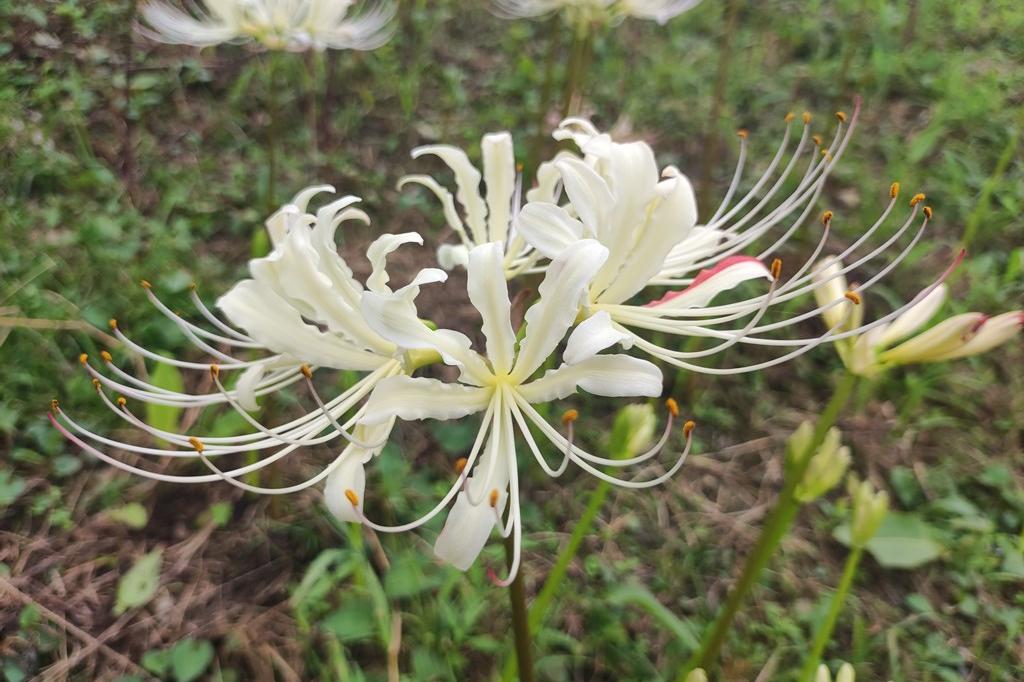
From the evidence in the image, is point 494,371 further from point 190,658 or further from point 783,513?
point 190,658

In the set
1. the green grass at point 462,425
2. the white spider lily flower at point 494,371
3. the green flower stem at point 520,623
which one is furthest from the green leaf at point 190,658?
the white spider lily flower at point 494,371

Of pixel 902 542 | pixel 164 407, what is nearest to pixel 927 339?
pixel 902 542

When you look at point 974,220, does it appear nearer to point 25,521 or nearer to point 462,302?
point 462,302

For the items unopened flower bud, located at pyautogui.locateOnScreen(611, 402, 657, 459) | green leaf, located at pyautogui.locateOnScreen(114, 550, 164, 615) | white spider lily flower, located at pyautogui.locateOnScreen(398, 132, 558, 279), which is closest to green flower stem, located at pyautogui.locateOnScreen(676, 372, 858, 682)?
unopened flower bud, located at pyautogui.locateOnScreen(611, 402, 657, 459)

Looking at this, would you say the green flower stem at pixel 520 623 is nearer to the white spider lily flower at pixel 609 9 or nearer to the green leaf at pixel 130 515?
the green leaf at pixel 130 515

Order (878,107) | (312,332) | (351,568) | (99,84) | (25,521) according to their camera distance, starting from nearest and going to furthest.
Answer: (312,332), (351,568), (25,521), (99,84), (878,107)

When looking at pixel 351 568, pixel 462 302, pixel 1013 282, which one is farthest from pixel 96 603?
pixel 1013 282

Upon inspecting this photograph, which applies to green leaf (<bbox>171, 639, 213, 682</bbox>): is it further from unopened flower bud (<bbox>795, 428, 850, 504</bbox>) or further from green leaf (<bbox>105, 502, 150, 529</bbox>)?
unopened flower bud (<bbox>795, 428, 850, 504</bbox>)
